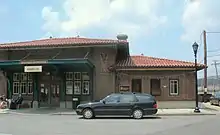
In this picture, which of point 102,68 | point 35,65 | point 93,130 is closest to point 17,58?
point 35,65

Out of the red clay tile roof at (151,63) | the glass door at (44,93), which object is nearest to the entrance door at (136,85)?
the red clay tile roof at (151,63)

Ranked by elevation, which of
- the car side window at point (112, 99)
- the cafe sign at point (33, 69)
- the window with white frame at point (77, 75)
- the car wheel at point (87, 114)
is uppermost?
the cafe sign at point (33, 69)

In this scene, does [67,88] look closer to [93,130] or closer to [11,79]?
[11,79]

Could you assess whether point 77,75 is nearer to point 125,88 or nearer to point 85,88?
point 85,88

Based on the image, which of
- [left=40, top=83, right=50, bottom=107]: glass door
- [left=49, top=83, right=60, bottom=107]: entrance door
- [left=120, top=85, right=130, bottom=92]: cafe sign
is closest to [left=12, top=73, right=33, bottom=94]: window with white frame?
[left=40, top=83, right=50, bottom=107]: glass door

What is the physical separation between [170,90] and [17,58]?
44.0 ft

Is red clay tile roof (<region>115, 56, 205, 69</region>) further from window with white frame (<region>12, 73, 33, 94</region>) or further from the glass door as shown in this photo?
window with white frame (<region>12, 73, 33, 94</region>)

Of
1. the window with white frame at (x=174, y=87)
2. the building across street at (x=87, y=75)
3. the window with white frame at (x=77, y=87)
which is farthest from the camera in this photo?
the window with white frame at (x=77, y=87)

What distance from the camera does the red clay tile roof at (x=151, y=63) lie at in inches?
1260

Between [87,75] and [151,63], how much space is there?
552cm

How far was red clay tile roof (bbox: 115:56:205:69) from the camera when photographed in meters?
32.0

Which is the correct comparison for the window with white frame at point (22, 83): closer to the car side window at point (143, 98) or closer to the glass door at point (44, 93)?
the glass door at point (44, 93)

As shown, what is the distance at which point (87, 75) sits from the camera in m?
32.9

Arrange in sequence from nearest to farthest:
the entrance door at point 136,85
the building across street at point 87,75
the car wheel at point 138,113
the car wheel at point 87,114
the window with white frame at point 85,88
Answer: the car wheel at point 138,113
the car wheel at point 87,114
the building across street at point 87,75
the entrance door at point 136,85
the window with white frame at point 85,88
